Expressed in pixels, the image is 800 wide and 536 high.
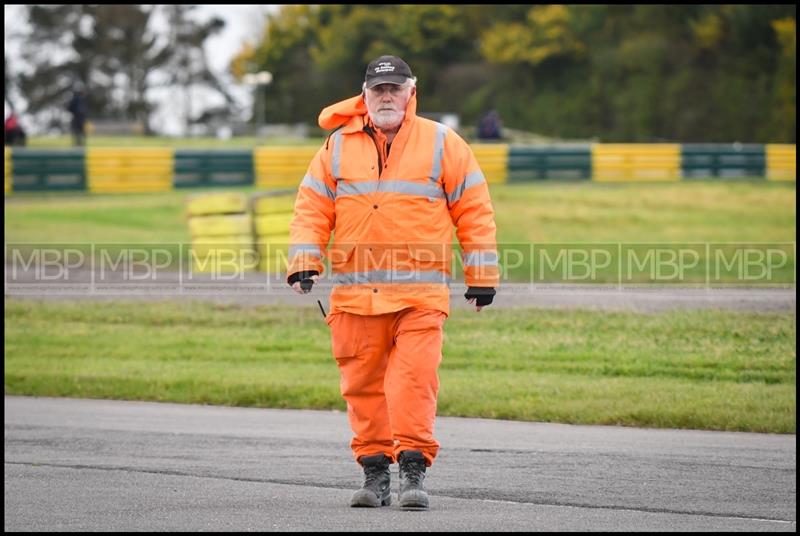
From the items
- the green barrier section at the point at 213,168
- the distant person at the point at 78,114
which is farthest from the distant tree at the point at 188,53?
the green barrier section at the point at 213,168

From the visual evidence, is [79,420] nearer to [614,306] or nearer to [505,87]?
[614,306]

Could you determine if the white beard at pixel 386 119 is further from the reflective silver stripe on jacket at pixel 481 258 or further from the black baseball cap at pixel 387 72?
the reflective silver stripe on jacket at pixel 481 258

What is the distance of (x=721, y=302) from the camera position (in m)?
15.5

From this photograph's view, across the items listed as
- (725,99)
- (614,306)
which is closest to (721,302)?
(614,306)

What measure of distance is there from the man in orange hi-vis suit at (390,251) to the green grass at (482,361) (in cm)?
330

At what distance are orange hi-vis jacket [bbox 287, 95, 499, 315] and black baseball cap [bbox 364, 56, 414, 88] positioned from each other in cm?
15

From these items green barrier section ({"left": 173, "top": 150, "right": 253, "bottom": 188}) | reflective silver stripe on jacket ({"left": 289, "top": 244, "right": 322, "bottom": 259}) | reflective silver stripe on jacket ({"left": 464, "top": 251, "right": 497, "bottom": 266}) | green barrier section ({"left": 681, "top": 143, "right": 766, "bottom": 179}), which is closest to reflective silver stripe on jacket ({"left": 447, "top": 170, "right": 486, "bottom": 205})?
reflective silver stripe on jacket ({"left": 464, "top": 251, "right": 497, "bottom": 266})

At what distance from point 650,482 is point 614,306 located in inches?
315

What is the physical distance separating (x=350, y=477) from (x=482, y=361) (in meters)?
5.10

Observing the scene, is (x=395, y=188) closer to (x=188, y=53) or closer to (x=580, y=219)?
(x=580, y=219)

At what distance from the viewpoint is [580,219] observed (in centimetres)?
2617

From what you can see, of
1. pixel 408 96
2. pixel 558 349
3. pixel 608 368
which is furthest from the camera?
pixel 558 349

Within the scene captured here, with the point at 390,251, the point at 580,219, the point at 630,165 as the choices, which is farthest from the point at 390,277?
the point at 630,165

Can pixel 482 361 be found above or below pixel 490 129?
below
